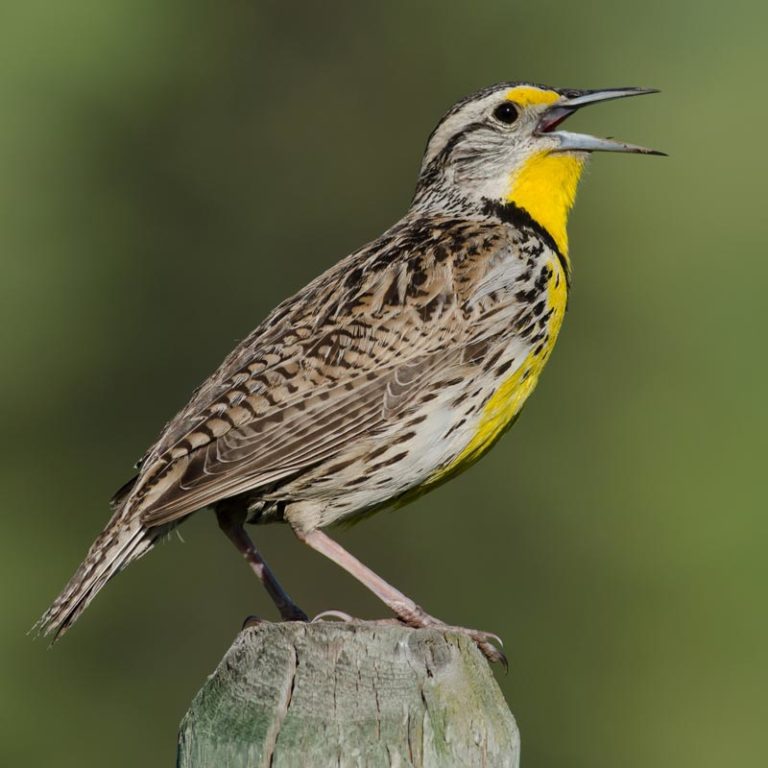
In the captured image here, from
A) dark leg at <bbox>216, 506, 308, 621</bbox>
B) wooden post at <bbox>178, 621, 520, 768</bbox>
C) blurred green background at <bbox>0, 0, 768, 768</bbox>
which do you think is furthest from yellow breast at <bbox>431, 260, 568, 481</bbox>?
blurred green background at <bbox>0, 0, 768, 768</bbox>

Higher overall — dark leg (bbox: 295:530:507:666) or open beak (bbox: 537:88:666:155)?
open beak (bbox: 537:88:666:155)

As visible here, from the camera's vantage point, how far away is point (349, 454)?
4883 mm

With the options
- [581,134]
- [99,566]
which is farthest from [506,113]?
[99,566]

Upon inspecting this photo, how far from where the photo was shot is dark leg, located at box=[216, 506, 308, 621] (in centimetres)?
506

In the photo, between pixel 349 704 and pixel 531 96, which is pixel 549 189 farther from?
pixel 349 704

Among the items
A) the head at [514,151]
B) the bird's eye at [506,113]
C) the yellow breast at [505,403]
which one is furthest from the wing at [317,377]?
the bird's eye at [506,113]

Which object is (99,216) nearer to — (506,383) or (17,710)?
(17,710)

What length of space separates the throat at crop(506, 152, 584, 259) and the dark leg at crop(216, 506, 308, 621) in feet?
4.23

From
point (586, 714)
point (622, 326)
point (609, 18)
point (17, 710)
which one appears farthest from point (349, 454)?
point (609, 18)

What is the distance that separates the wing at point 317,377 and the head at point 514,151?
1.45 feet

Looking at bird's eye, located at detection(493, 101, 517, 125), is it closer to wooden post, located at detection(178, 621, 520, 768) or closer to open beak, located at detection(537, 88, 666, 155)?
open beak, located at detection(537, 88, 666, 155)

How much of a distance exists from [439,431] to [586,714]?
735cm

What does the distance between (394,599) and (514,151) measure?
→ 1657 mm

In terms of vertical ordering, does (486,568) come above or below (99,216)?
below
